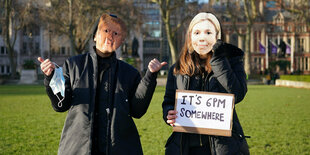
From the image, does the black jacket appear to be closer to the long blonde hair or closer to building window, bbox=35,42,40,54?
the long blonde hair

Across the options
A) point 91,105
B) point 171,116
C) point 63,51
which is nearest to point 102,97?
point 91,105

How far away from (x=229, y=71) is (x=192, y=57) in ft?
1.36

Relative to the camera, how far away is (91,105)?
327 centimetres

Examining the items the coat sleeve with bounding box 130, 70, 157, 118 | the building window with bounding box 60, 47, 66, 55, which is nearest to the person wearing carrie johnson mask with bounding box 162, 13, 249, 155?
the coat sleeve with bounding box 130, 70, 157, 118

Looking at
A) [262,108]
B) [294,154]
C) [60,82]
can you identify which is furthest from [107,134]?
[262,108]

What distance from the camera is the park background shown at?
8.13 m

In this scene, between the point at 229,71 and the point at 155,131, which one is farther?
the point at 155,131

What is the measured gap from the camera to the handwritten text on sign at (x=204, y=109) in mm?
3215

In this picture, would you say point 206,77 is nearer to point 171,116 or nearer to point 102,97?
point 171,116

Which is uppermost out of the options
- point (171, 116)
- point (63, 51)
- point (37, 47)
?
point (37, 47)

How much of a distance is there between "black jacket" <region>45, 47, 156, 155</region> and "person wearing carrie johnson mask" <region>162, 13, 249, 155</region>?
26cm

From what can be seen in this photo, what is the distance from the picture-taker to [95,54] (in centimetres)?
344

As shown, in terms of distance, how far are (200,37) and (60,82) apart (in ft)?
3.98

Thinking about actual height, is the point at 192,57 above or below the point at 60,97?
above
